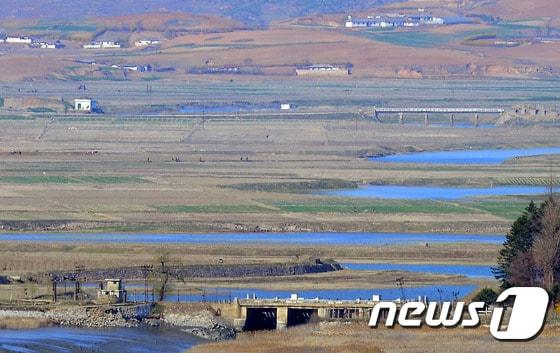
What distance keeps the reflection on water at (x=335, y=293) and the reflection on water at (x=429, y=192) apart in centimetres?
1460

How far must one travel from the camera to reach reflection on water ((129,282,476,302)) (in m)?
31.8

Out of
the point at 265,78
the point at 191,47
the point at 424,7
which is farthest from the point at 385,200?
the point at 424,7

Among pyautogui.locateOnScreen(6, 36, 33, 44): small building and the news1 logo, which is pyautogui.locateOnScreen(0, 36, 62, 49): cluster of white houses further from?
the news1 logo

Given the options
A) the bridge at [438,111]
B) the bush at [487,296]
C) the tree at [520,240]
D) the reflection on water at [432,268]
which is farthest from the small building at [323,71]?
the bush at [487,296]

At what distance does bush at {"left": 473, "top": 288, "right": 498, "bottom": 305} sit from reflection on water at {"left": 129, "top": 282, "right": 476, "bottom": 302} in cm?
163

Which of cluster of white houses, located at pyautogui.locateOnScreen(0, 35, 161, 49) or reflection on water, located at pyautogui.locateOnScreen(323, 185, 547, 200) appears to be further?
cluster of white houses, located at pyautogui.locateOnScreen(0, 35, 161, 49)

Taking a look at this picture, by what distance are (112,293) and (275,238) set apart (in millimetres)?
11019

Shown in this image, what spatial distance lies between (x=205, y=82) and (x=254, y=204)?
212ft

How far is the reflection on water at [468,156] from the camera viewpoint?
59816 mm

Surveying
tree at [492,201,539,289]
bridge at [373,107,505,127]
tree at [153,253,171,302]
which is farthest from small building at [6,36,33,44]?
tree at [492,201,539,289]

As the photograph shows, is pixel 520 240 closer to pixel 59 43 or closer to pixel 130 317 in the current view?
pixel 130 317

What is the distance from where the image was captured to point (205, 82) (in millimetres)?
110562

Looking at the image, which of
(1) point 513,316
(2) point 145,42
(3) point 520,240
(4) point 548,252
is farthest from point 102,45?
(1) point 513,316

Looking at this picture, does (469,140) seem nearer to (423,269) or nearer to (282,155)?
(282,155)
